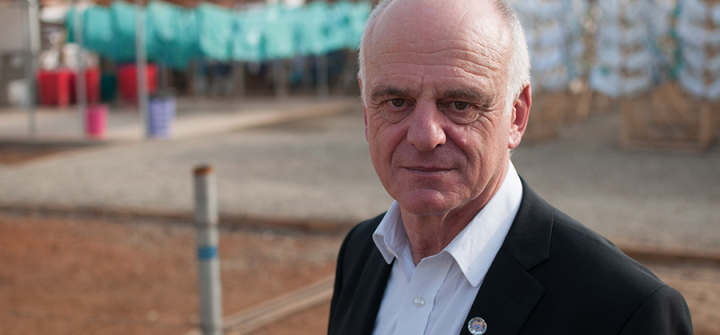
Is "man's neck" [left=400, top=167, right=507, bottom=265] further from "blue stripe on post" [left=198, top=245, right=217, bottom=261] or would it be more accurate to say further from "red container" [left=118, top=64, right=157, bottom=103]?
"red container" [left=118, top=64, right=157, bottom=103]

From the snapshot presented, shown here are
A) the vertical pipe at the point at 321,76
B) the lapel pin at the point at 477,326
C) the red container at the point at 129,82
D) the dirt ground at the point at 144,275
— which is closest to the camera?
the lapel pin at the point at 477,326

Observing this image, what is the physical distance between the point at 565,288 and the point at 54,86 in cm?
2316

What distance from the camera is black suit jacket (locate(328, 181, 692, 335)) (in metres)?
1.19

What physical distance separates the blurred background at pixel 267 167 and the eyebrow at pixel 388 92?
2.36 meters

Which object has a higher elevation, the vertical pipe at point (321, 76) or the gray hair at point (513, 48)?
the gray hair at point (513, 48)

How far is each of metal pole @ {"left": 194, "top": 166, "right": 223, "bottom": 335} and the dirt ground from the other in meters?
0.58

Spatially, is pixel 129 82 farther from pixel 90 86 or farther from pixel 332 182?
pixel 332 182

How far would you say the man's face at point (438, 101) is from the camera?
131 cm

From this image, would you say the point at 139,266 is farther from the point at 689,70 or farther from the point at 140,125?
the point at 140,125

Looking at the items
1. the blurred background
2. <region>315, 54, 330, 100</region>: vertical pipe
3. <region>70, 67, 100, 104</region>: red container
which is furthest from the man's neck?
<region>315, 54, 330, 100</region>: vertical pipe

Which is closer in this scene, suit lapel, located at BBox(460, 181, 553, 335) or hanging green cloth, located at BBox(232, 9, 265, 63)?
suit lapel, located at BBox(460, 181, 553, 335)

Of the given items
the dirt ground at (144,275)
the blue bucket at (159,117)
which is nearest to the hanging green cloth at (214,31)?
the blue bucket at (159,117)

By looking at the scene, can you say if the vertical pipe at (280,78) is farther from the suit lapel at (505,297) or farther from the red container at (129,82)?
the suit lapel at (505,297)

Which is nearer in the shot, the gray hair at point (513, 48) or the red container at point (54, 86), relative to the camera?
the gray hair at point (513, 48)
